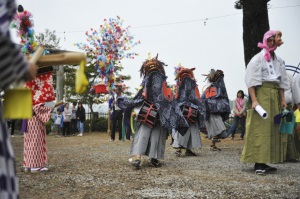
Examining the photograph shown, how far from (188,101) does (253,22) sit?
10.5 ft

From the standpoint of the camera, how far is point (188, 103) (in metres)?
8.60

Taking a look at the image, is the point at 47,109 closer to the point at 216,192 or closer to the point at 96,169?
the point at 96,169

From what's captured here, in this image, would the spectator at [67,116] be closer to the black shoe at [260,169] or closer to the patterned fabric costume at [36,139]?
the patterned fabric costume at [36,139]

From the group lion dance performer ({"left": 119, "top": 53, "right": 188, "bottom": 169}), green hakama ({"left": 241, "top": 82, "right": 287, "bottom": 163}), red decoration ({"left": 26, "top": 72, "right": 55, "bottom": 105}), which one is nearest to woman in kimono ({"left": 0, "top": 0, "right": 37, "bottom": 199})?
red decoration ({"left": 26, "top": 72, "right": 55, "bottom": 105})

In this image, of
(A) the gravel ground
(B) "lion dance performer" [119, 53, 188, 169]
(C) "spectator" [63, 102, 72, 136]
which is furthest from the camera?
(C) "spectator" [63, 102, 72, 136]

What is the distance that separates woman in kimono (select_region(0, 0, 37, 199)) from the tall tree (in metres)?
9.20

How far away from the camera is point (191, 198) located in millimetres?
4051

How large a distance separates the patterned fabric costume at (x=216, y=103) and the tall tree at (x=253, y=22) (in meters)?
1.20

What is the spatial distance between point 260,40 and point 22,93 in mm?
9186

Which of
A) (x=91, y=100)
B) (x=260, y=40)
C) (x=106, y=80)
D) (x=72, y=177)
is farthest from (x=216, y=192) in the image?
(x=91, y=100)

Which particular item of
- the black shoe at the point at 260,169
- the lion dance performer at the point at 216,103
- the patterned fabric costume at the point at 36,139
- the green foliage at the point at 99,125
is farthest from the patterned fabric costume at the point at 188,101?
the green foliage at the point at 99,125

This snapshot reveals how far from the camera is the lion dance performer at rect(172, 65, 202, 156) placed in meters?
8.54

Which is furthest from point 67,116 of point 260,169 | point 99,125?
point 260,169

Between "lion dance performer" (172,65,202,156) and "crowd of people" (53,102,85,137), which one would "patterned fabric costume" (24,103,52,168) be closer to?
"lion dance performer" (172,65,202,156)
